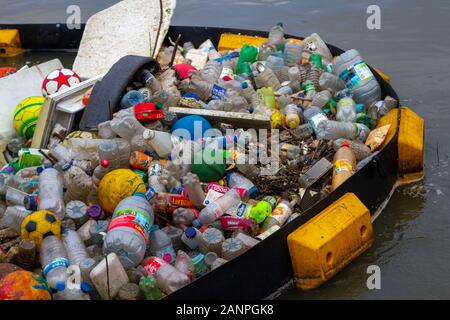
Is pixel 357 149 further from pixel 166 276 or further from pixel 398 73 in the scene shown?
pixel 398 73

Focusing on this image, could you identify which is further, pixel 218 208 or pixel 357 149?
pixel 357 149

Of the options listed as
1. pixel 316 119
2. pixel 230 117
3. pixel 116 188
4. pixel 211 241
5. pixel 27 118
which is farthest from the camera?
pixel 27 118

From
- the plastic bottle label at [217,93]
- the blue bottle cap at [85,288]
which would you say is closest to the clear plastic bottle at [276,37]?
the plastic bottle label at [217,93]

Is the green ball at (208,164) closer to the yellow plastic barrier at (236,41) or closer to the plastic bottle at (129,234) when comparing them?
the plastic bottle at (129,234)

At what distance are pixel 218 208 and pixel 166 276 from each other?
80 centimetres

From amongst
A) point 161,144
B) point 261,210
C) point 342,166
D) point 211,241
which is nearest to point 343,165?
point 342,166

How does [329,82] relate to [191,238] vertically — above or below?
above

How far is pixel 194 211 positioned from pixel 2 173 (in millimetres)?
1702

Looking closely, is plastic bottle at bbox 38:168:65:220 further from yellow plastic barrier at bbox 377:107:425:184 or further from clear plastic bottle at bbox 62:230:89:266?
yellow plastic barrier at bbox 377:107:425:184

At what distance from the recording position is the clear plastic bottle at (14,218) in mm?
4777

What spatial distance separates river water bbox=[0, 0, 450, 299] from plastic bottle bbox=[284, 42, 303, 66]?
4.40 feet

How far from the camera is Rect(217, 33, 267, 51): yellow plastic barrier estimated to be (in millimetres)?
7714

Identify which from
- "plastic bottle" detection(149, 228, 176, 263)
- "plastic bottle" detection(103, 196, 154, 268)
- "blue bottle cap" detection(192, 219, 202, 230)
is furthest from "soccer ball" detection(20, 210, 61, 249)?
"blue bottle cap" detection(192, 219, 202, 230)

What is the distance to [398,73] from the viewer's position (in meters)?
8.12
